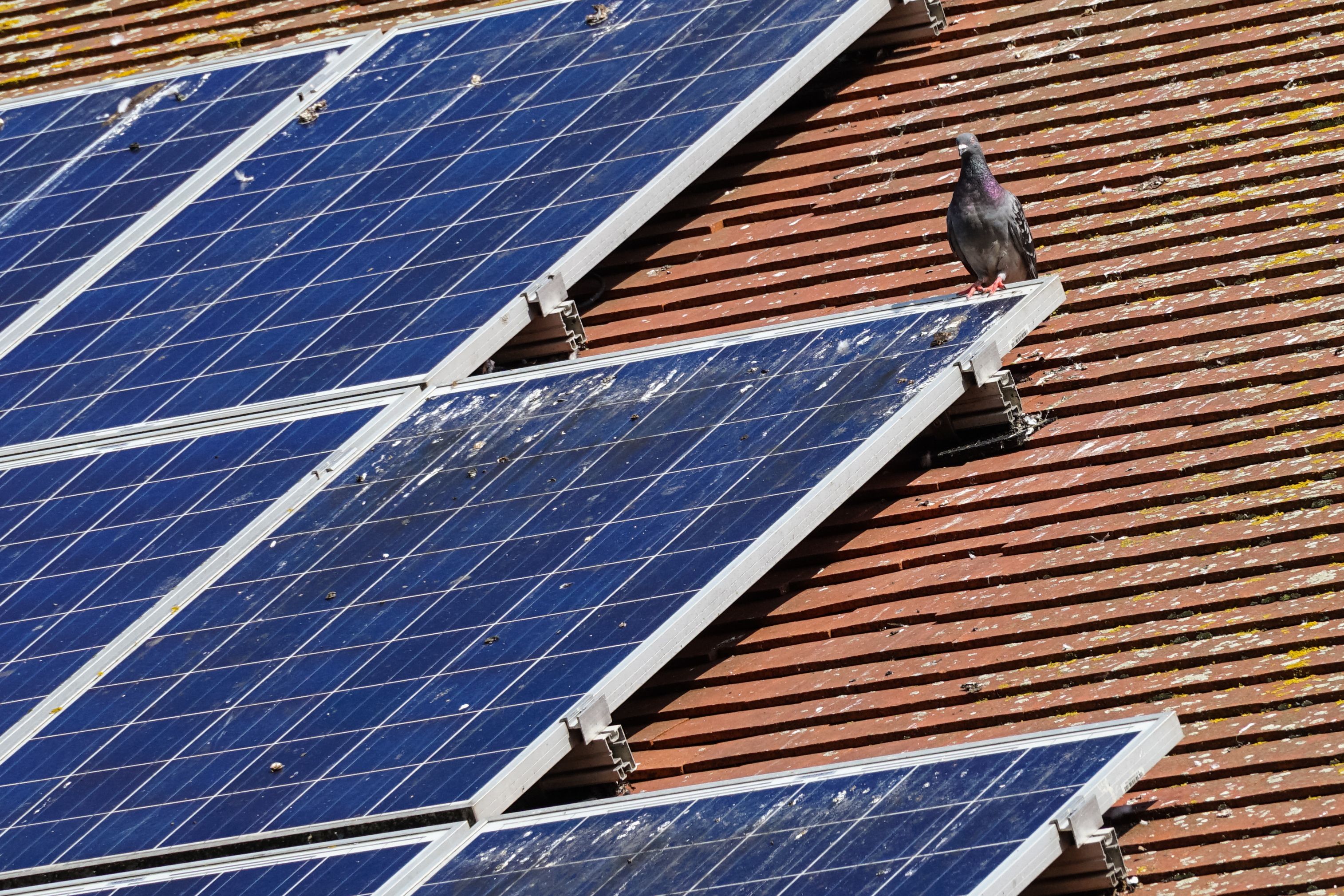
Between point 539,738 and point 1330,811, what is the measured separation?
3.70 meters

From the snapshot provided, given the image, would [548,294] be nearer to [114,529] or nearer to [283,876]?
[114,529]

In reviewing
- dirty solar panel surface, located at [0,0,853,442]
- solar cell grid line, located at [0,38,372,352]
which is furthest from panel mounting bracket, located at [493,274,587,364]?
solar cell grid line, located at [0,38,372,352]

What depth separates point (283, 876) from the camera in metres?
11.6

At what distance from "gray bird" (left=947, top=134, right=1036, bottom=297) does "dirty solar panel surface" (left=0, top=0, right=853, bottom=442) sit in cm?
252

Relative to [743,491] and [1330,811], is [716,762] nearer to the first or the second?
[743,491]

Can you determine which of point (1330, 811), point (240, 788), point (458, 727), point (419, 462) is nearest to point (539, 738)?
point (458, 727)

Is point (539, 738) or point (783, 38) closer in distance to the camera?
point (539, 738)

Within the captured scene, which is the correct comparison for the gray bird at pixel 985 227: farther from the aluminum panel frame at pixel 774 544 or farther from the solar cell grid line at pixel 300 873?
the solar cell grid line at pixel 300 873

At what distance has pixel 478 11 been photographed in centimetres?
1702

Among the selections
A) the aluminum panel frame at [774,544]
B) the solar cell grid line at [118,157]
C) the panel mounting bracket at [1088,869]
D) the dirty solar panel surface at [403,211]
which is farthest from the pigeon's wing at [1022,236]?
the solar cell grid line at [118,157]

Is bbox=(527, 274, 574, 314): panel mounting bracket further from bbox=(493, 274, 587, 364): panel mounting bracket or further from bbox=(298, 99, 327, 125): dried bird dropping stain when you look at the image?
bbox=(298, 99, 327, 125): dried bird dropping stain

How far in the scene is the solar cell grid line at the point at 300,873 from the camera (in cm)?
1131

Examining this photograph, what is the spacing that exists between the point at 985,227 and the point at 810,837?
3806mm

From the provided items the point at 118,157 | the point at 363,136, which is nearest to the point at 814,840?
the point at 363,136
